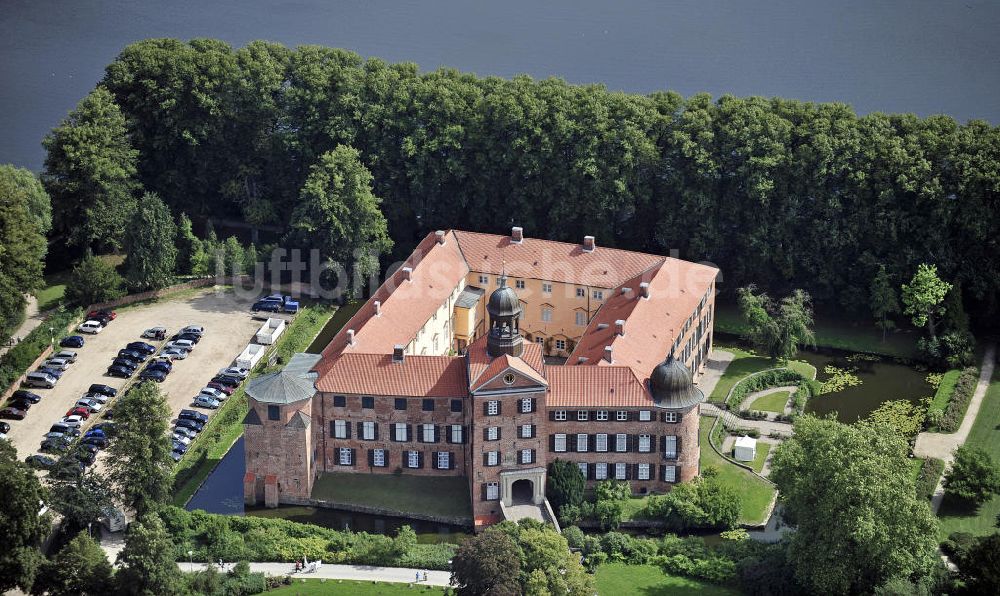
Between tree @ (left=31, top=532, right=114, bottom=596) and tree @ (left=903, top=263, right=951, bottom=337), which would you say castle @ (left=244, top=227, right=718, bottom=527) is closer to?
tree @ (left=31, top=532, right=114, bottom=596)

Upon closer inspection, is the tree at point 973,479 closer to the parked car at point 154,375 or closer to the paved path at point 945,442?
the paved path at point 945,442

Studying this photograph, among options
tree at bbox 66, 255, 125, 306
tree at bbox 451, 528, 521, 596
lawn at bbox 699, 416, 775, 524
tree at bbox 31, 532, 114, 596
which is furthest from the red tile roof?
tree at bbox 66, 255, 125, 306

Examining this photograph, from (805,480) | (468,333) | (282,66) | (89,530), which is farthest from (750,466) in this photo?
(282,66)

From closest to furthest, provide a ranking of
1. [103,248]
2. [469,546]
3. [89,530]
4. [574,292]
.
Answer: [469,546] → [89,530] → [574,292] → [103,248]

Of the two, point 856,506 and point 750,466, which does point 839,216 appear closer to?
point 750,466

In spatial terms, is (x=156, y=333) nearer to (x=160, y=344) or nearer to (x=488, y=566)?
(x=160, y=344)

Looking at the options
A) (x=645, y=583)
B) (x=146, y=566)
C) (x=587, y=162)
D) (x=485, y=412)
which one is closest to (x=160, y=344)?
(x=485, y=412)
